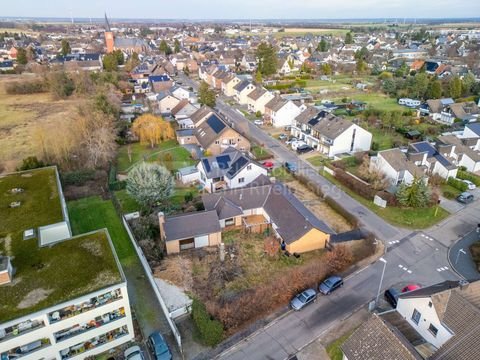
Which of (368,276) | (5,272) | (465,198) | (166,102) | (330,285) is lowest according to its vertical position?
(368,276)

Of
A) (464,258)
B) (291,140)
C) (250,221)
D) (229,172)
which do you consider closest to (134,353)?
(250,221)

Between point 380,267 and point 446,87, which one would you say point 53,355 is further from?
point 446,87

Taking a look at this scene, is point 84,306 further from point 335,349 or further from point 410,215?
point 410,215

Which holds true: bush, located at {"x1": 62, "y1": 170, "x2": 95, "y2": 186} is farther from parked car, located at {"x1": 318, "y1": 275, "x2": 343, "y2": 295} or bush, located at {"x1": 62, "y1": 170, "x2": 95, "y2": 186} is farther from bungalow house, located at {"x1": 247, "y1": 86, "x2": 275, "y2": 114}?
bungalow house, located at {"x1": 247, "y1": 86, "x2": 275, "y2": 114}

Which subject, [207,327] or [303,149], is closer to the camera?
[207,327]

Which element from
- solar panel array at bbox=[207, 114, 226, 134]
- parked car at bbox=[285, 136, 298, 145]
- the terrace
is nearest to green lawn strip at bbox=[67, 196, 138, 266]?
the terrace

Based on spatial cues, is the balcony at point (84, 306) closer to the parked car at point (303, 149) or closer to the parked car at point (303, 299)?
the parked car at point (303, 299)
